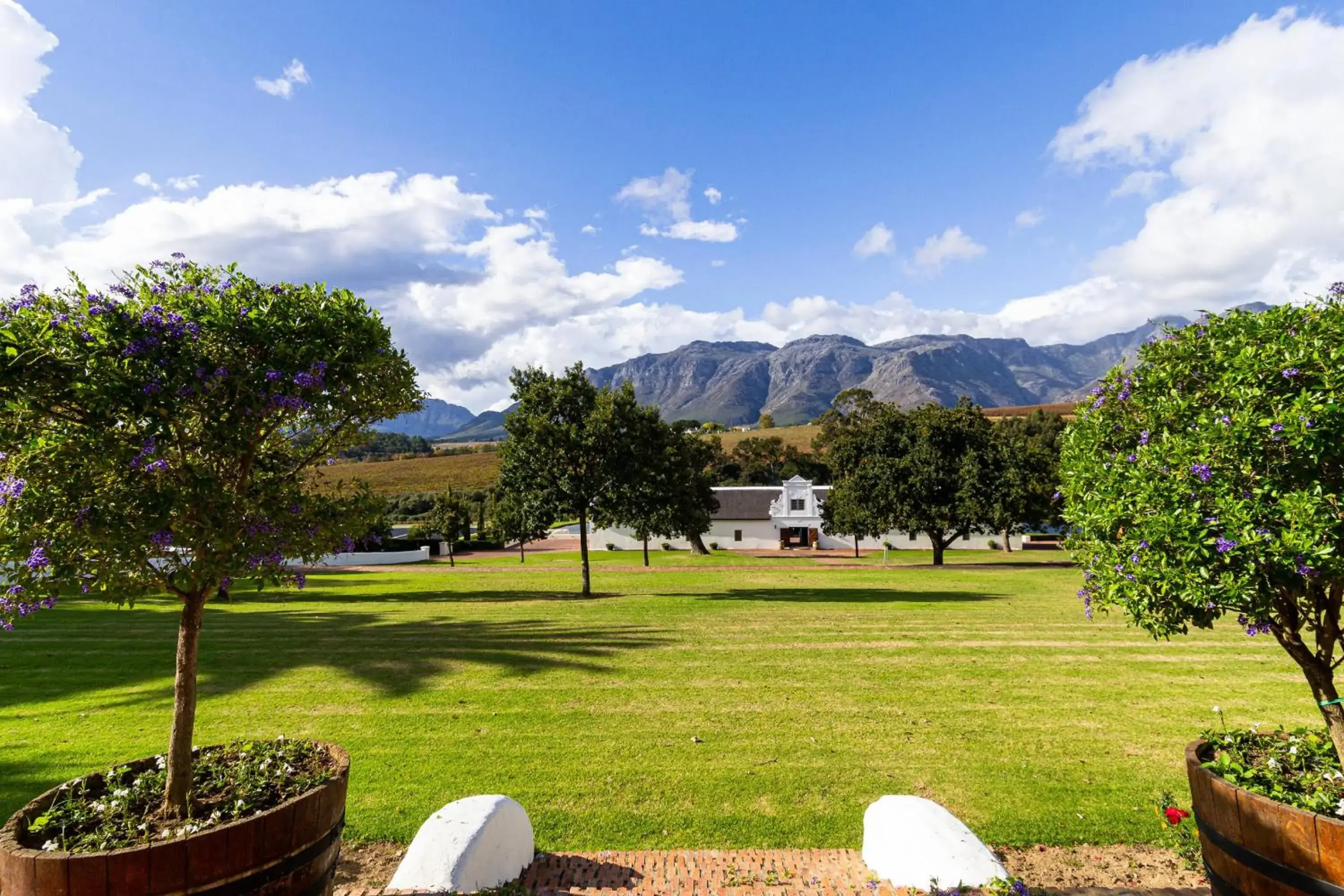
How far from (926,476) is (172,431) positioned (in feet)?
122

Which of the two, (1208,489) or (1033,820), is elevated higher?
(1208,489)

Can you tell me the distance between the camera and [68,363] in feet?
14.0

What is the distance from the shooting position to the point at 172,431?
4.83 metres

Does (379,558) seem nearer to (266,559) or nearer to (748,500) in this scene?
(748,500)

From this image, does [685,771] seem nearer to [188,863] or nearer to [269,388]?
[188,863]

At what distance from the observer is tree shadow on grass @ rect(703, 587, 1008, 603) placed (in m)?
23.4

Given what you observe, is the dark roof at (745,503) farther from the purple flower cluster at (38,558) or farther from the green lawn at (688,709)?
the purple flower cluster at (38,558)

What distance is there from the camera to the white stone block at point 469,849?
16.3 ft

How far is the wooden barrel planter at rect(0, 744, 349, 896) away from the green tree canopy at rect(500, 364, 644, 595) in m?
19.6

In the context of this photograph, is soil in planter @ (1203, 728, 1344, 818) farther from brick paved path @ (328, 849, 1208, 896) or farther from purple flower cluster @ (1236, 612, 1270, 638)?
brick paved path @ (328, 849, 1208, 896)

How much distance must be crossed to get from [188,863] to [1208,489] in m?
6.73

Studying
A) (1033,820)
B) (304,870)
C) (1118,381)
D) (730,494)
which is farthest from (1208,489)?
(730,494)

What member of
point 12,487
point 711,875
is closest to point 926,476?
point 711,875

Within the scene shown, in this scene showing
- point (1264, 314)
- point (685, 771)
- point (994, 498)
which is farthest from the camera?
point (994, 498)
